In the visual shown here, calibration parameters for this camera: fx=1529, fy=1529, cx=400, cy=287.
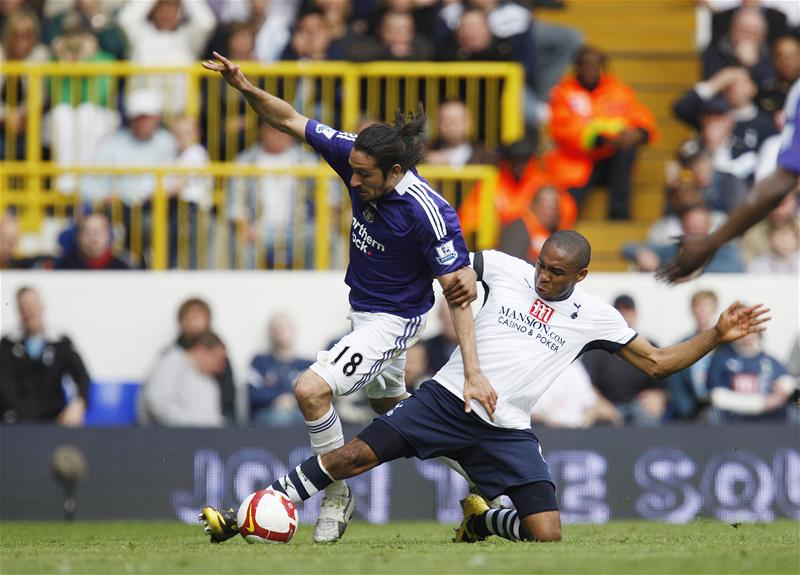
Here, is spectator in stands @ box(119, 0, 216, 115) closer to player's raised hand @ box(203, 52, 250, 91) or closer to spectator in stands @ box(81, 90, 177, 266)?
spectator in stands @ box(81, 90, 177, 266)

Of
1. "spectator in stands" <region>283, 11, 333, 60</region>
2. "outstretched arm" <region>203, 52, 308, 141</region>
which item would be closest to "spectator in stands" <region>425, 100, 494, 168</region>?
"spectator in stands" <region>283, 11, 333, 60</region>

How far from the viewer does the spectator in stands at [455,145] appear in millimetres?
16250

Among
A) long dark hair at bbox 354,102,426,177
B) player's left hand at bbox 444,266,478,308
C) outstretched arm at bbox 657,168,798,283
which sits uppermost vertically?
long dark hair at bbox 354,102,426,177

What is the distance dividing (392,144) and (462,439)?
1891 mm

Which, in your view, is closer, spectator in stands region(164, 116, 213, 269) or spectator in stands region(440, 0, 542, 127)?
spectator in stands region(164, 116, 213, 269)

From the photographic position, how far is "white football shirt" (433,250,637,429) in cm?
952

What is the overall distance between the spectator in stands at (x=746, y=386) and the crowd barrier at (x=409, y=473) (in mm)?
537

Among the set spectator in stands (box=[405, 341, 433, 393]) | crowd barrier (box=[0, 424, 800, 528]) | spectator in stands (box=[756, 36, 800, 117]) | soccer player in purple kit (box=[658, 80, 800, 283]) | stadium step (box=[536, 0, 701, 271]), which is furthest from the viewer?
stadium step (box=[536, 0, 701, 271])

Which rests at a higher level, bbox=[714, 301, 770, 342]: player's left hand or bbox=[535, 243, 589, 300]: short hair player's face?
bbox=[535, 243, 589, 300]: short hair player's face

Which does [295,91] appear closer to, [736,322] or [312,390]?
[312,390]

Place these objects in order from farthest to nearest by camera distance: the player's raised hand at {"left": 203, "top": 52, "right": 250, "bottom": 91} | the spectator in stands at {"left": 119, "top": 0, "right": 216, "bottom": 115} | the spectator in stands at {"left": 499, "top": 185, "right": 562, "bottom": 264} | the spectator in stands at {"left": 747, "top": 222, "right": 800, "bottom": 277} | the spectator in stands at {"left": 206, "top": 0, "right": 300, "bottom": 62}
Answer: the spectator in stands at {"left": 119, "top": 0, "right": 216, "bottom": 115} < the spectator in stands at {"left": 206, "top": 0, "right": 300, "bottom": 62} < the spectator in stands at {"left": 747, "top": 222, "right": 800, "bottom": 277} < the spectator in stands at {"left": 499, "top": 185, "right": 562, "bottom": 264} < the player's raised hand at {"left": 203, "top": 52, "right": 250, "bottom": 91}

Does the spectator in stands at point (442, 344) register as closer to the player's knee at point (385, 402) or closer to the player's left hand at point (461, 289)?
the player's knee at point (385, 402)

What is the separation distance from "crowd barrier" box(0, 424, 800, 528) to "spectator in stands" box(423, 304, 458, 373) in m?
1.15

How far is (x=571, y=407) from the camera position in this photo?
15.2 m
